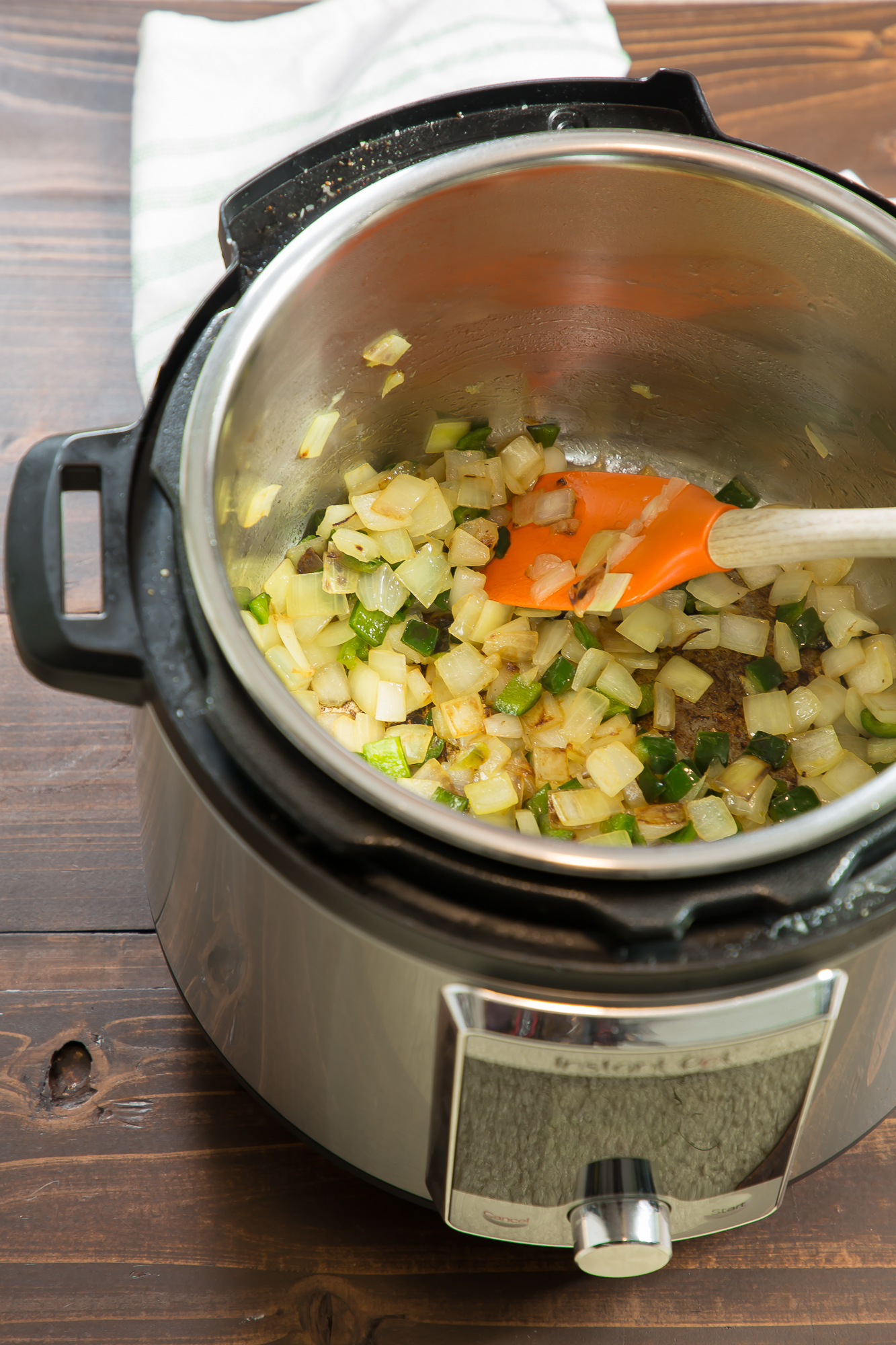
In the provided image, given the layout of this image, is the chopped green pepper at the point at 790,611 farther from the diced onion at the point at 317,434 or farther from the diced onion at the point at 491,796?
the diced onion at the point at 317,434

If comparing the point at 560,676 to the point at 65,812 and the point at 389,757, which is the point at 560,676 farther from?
the point at 65,812

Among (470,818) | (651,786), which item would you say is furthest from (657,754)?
(470,818)

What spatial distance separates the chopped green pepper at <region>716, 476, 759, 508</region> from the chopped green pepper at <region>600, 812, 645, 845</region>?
48cm

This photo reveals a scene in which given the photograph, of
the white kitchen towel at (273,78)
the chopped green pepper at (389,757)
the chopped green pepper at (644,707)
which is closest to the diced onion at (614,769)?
the chopped green pepper at (644,707)

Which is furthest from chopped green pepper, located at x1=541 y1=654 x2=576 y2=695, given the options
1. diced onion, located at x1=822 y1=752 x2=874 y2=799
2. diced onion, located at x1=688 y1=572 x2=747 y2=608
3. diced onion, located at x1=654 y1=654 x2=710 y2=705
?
diced onion, located at x1=822 y1=752 x2=874 y2=799

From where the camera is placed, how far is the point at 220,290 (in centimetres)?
93

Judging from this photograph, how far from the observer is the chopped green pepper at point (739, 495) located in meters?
1.42

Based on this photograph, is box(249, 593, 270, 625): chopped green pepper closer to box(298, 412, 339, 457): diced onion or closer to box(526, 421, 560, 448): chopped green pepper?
box(298, 412, 339, 457): diced onion

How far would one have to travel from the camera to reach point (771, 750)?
1.26 metres

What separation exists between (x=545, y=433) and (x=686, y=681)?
389 mm

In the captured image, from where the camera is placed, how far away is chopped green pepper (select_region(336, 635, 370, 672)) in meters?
1.30

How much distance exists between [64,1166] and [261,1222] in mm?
212

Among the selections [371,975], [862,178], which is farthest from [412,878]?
[862,178]

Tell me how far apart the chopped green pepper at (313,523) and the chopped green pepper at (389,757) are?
288mm
